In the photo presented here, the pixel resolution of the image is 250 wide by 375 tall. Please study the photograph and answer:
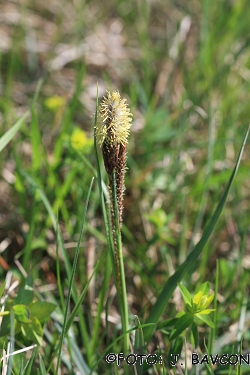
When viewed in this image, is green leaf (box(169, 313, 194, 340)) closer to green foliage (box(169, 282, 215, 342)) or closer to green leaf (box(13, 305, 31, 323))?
green foliage (box(169, 282, 215, 342))

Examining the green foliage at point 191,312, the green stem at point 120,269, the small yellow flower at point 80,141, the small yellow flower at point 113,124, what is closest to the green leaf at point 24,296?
the green stem at point 120,269

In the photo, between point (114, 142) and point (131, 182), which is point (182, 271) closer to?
point (114, 142)

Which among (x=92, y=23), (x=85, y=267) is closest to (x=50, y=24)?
(x=92, y=23)

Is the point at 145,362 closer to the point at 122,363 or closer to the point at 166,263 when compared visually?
the point at 122,363

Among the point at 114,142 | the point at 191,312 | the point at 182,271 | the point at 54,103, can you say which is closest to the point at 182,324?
the point at 191,312

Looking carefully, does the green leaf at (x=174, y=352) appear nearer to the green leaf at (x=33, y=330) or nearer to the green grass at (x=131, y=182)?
the green grass at (x=131, y=182)
